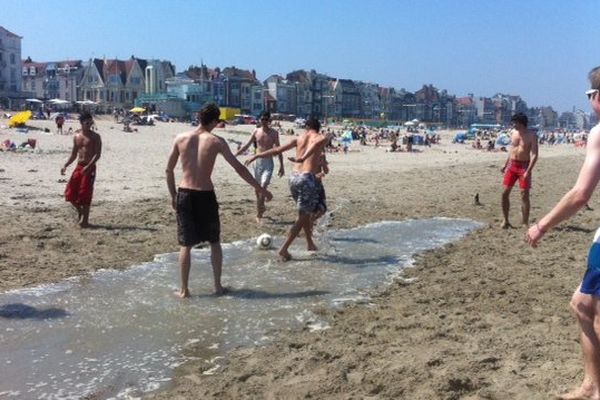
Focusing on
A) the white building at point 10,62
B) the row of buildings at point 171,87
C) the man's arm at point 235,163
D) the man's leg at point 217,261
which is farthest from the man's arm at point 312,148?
the white building at point 10,62

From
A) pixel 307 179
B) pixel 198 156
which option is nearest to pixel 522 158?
pixel 307 179

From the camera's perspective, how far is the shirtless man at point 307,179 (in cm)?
687

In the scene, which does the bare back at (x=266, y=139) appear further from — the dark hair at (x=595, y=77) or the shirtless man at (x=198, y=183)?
the dark hair at (x=595, y=77)

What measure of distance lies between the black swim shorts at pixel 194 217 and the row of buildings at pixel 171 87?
6804 centimetres

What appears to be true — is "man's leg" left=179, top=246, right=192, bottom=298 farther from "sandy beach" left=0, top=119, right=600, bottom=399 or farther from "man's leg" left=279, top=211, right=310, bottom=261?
"man's leg" left=279, top=211, right=310, bottom=261

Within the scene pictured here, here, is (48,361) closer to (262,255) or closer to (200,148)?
(200,148)

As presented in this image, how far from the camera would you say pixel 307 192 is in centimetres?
686

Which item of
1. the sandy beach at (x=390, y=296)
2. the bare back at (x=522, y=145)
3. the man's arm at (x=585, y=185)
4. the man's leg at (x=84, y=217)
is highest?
the bare back at (x=522, y=145)

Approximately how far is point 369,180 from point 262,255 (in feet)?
A: 33.8

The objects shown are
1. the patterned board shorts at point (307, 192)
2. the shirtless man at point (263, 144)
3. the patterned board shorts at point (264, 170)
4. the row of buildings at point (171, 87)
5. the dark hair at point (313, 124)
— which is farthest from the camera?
the row of buildings at point (171, 87)

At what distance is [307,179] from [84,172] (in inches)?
135

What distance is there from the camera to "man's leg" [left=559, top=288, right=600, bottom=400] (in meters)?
2.88

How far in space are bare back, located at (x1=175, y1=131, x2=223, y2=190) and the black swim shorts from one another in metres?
0.08

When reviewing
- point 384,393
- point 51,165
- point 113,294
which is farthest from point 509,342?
point 51,165
